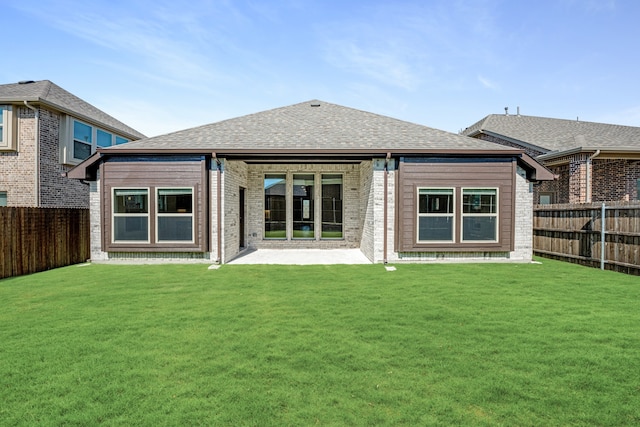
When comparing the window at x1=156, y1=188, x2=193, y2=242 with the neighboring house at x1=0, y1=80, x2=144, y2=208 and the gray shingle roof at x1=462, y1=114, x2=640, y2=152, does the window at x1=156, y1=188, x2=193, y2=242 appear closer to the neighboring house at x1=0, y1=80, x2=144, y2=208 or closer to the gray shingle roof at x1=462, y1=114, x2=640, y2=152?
the neighboring house at x1=0, y1=80, x2=144, y2=208

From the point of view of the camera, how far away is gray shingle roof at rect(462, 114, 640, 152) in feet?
45.4

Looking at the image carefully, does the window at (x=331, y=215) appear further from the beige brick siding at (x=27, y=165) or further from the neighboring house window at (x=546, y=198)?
the neighboring house window at (x=546, y=198)

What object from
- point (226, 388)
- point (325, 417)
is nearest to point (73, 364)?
point (226, 388)

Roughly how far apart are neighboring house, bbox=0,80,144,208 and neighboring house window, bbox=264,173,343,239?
26.7ft

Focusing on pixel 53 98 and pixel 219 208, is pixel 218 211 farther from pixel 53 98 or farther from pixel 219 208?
pixel 53 98

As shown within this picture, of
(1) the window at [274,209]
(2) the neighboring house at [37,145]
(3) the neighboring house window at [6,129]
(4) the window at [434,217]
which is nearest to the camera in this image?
(4) the window at [434,217]

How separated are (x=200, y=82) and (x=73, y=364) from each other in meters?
12.3

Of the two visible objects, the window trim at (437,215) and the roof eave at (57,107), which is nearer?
the window trim at (437,215)

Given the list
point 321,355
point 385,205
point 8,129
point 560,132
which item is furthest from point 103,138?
point 560,132

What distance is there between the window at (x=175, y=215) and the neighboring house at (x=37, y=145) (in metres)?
6.34

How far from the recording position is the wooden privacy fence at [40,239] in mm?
8148

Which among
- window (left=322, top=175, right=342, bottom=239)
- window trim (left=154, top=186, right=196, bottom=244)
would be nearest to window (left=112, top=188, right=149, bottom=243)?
window trim (left=154, top=186, right=196, bottom=244)

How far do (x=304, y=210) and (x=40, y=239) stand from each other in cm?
806

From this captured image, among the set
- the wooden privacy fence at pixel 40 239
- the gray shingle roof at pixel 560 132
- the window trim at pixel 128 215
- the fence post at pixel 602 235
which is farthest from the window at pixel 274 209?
the gray shingle roof at pixel 560 132
